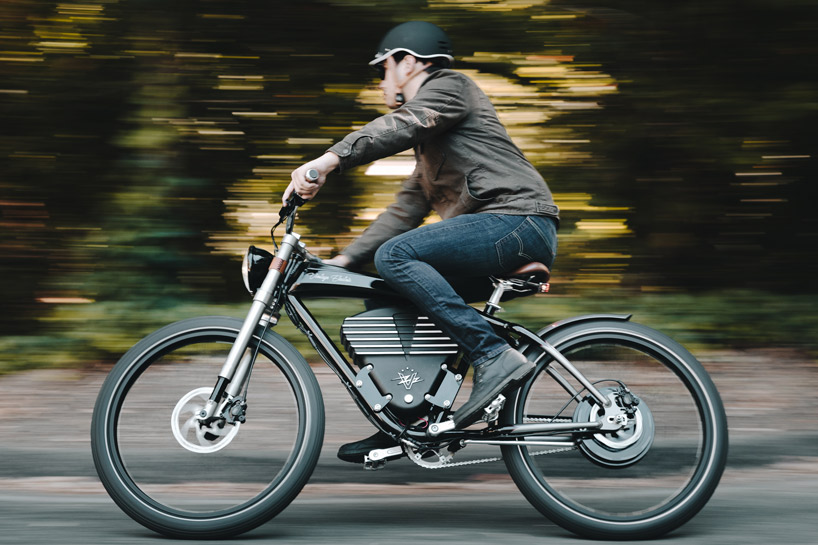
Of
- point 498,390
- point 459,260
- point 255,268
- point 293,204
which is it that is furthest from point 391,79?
point 498,390

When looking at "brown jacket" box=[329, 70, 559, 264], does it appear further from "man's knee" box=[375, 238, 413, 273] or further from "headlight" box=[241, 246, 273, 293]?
"headlight" box=[241, 246, 273, 293]

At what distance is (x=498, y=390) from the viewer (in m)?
3.14

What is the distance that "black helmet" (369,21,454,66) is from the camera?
3.33 meters

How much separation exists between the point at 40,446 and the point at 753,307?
4338 mm

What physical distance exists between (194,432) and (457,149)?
1538 mm

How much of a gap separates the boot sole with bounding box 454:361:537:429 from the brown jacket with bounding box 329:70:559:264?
2.06ft

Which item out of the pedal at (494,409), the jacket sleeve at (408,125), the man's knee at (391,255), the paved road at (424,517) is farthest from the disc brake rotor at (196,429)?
the jacket sleeve at (408,125)

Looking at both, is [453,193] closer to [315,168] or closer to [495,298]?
[495,298]

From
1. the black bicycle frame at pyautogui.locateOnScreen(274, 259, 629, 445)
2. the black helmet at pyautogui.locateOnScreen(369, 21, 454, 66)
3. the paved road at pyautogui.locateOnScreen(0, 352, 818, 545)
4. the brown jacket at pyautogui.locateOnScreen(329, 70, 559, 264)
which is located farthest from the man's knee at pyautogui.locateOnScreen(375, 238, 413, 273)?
the paved road at pyautogui.locateOnScreen(0, 352, 818, 545)

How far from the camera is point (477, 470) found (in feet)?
13.2

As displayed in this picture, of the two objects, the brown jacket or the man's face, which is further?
the man's face

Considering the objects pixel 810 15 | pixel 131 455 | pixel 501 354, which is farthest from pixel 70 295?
pixel 810 15

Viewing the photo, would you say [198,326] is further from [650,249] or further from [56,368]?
[650,249]

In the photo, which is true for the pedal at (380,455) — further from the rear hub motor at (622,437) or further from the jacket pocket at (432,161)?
the jacket pocket at (432,161)
